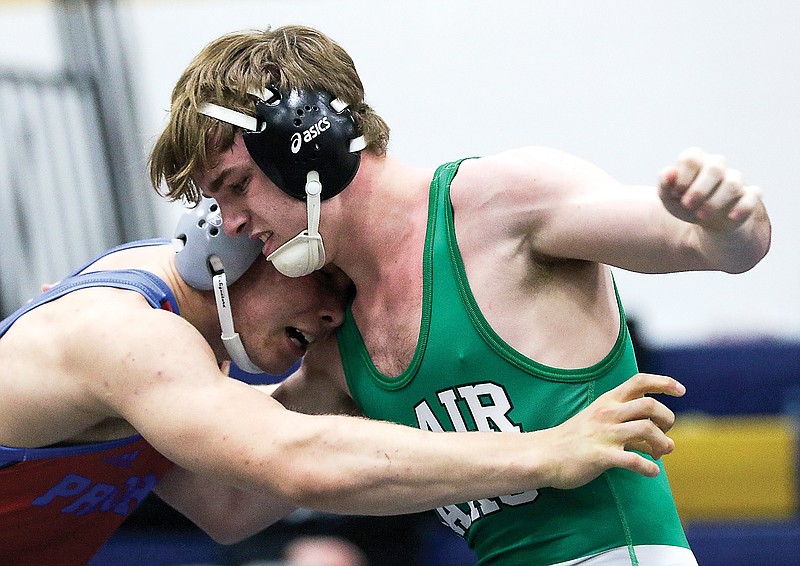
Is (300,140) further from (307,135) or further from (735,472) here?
(735,472)

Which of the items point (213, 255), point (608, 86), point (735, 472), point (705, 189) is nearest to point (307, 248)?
point (213, 255)

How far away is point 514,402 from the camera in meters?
2.03

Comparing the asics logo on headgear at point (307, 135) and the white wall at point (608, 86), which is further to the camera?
the white wall at point (608, 86)

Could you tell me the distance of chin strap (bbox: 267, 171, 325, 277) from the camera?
6.84ft

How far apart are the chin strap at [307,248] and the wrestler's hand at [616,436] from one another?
594mm

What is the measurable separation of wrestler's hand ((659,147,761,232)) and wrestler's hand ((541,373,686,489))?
33cm

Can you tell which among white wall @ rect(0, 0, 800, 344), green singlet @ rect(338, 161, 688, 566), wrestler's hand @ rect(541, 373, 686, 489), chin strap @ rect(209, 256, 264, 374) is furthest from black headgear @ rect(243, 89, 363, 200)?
white wall @ rect(0, 0, 800, 344)

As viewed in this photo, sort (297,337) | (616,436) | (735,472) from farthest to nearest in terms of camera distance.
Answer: (735,472) < (297,337) < (616,436)

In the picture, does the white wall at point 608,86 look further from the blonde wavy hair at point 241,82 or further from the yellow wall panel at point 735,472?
the blonde wavy hair at point 241,82

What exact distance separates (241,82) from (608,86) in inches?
179

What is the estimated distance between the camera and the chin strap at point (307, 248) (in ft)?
6.84

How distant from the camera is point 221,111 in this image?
81.4 inches

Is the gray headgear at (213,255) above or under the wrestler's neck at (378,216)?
under

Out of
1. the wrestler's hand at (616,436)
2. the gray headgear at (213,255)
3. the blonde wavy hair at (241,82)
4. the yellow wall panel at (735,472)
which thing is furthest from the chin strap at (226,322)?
the yellow wall panel at (735,472)
